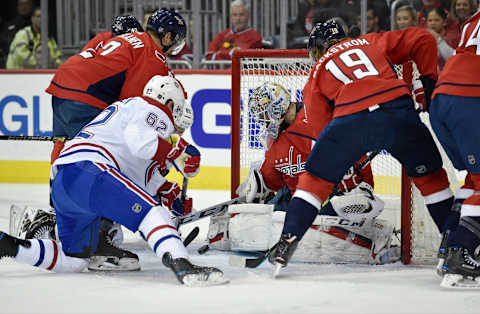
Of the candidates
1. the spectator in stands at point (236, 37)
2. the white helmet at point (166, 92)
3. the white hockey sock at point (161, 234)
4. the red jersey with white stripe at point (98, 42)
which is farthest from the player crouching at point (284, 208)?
the spectator in stands at point (236, 37)

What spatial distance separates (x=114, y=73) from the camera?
3.67 meters

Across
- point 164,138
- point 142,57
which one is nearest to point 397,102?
point 164,138

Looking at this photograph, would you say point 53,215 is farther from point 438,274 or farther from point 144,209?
point 438,274

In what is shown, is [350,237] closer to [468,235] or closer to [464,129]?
[468,235]

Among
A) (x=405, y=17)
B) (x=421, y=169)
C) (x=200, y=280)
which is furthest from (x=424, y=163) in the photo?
(x=405, y=17)

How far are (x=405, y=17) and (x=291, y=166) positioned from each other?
7.58ft

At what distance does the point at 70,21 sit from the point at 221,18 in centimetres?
116

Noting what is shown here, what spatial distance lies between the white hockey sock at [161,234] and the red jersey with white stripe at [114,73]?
102 centimetres

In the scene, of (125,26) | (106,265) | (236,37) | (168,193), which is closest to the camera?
(106,265)

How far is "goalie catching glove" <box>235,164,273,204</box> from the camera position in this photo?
3531 mm

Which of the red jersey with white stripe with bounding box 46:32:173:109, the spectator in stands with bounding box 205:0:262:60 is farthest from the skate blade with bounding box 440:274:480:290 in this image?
the spectator in stands with bounding box 205:0:262:60

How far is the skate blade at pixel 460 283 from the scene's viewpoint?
8.82ft

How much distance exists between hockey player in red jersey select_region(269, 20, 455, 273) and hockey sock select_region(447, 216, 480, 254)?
0.58ft

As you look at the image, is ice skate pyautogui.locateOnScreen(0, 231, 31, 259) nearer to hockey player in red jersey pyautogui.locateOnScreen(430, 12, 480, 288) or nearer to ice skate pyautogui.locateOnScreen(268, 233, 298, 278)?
ice skate pyautogui.locateOnScreen(268, 233, 298, 278)
